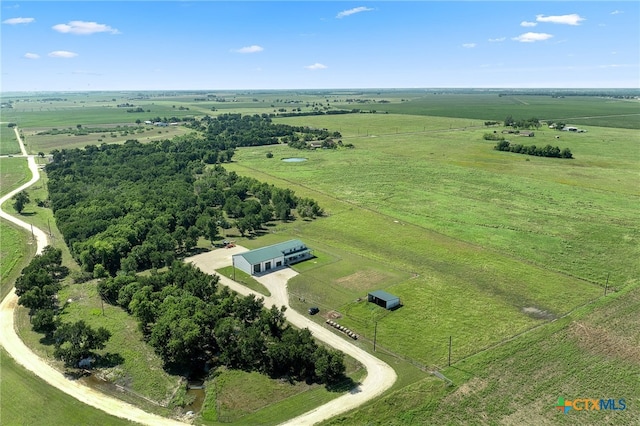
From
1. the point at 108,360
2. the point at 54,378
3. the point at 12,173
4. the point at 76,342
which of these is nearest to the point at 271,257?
the point at 108,360

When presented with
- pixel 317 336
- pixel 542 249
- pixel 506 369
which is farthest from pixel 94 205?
pixel 542 249

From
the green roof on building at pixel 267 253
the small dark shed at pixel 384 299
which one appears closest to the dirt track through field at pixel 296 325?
the green roof on building at pixel 267 253

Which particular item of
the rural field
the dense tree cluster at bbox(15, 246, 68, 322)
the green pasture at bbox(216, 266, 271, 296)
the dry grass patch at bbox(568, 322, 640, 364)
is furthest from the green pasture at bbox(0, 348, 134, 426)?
the dry grass patch at bbox(568, 322, 640, 364)

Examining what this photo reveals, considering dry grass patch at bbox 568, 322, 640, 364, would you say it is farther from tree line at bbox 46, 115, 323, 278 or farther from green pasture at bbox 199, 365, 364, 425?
tree line at bbox 46, 115, 323, 278

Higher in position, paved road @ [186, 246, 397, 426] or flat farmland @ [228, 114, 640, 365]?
flat farmland @ [228, 114, 640, 365]

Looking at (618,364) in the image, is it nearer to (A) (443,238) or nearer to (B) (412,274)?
(B) (412,274)

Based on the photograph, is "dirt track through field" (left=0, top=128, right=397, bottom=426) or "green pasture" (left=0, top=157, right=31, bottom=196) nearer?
"dirt track through field" (left=0, top=128, right=397, bottom=426)
